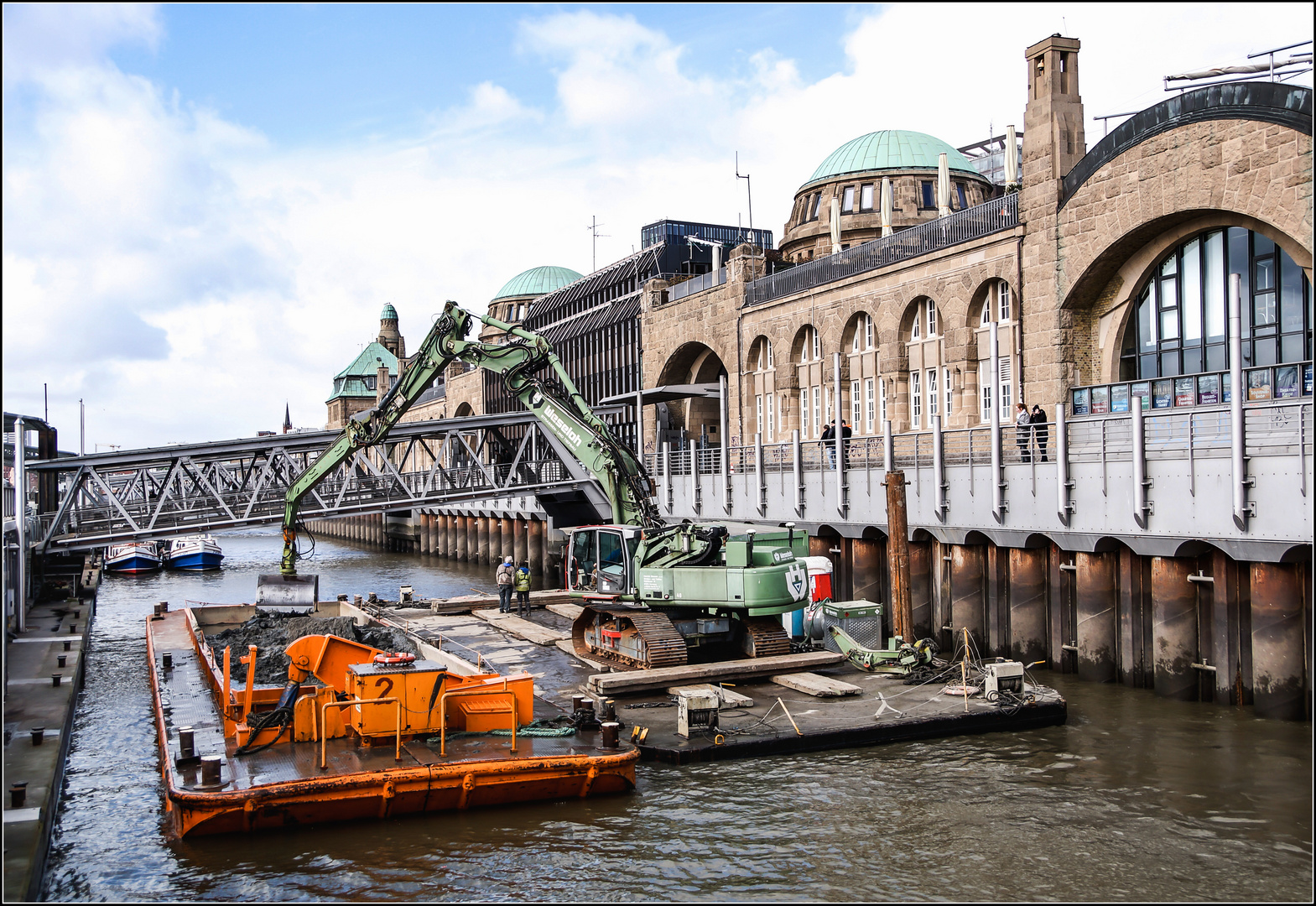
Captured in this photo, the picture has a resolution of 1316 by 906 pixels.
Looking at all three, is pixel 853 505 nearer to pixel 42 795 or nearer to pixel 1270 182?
pixel 1270 182

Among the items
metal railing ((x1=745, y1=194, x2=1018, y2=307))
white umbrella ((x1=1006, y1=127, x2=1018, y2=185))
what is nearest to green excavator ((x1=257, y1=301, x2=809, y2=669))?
metal railing ((x1=745, y1=194, x2=1018, y2=307))

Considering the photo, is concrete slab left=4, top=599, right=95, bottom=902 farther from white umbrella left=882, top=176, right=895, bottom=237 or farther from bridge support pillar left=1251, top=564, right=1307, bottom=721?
white umbrella left=882, top=176, right=895, bottom=237

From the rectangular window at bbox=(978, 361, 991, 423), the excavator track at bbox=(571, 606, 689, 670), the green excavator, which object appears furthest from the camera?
the rectangular window at bbox=(978, 361, 991, 423)

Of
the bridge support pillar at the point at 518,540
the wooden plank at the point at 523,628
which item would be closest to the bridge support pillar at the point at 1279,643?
the wooden plank at the point at 523,628

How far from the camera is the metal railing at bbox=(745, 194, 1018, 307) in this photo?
3362cm

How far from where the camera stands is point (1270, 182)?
79.9 ft

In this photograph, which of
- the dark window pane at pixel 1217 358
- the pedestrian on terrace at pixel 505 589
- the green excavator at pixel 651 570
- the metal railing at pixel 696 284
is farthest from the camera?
the metal railing at pixel 696 284

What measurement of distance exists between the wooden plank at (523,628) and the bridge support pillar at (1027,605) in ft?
33.0

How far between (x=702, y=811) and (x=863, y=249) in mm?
28840

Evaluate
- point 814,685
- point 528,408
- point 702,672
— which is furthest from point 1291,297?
point 528,408

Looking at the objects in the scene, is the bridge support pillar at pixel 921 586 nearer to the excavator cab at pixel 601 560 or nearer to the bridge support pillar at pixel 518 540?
the excavator cab at pixel 601 560

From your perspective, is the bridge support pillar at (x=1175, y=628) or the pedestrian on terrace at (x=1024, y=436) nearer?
the bridge support pillar at (x=1175, y=628)

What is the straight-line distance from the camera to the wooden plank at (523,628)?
2519cm

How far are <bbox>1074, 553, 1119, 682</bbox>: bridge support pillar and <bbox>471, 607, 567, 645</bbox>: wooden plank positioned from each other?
36.4 ft
